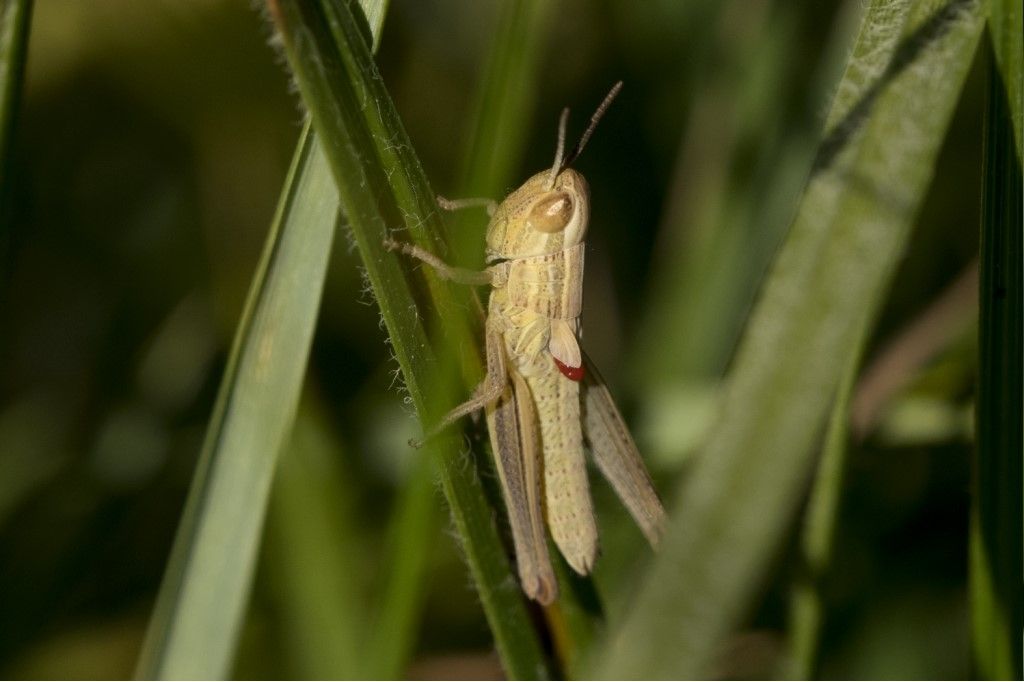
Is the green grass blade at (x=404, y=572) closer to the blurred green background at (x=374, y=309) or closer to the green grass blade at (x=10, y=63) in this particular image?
the blurred green background at (x=374, y=309)

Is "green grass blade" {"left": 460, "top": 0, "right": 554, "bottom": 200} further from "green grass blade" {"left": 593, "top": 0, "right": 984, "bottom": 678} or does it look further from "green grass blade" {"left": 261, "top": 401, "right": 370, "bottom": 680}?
"green grass blade" {"left": 261, "top": 401, "right": 370, "bottom": 680}

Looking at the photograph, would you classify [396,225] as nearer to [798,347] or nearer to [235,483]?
[235,483]

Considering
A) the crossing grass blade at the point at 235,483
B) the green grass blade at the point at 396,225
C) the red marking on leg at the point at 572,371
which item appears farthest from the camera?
the red marking on leg at the point at 572,371

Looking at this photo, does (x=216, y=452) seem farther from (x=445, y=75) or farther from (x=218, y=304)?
(x=445, y=75)

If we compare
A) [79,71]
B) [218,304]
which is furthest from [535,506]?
[79,71]

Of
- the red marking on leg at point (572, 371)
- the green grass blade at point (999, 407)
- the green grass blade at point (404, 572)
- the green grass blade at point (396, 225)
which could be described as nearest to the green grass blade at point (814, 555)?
the green grass blade at point (999, 407)

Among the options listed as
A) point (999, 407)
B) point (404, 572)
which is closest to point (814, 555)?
point (999, 407)

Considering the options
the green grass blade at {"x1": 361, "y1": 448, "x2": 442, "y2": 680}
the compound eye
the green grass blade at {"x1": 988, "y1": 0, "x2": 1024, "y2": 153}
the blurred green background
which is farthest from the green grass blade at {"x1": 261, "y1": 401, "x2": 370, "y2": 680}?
the green grass blade at {"x1": 988, "y1": 0, "x2": 1024, "y2": 153}
